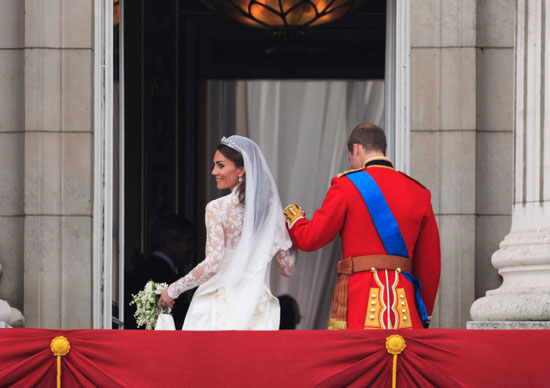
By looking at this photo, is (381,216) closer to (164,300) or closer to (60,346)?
(164,300)

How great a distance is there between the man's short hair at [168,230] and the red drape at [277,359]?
3.93 metres

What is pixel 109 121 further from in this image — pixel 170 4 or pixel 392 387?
pixel 170 4

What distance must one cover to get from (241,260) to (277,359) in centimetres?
89

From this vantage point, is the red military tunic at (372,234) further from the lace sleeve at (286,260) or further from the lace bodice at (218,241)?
the lace bodice at (218,241)

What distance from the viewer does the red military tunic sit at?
24.2 feet

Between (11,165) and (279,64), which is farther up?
(279,64)

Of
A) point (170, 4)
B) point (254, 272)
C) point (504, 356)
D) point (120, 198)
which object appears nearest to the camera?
point (504, 356)

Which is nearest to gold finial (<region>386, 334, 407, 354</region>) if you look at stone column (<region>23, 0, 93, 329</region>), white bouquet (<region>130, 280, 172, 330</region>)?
white bouquet (<region>130, 280, 172, 330</region>)

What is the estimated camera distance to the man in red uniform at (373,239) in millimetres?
7383

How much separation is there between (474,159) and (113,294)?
3044mm

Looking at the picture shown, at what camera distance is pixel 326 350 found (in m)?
6.90

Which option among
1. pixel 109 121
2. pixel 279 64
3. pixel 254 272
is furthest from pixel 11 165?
pixel 279 64

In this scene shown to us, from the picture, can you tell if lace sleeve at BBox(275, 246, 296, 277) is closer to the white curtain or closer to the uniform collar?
the uniform collar

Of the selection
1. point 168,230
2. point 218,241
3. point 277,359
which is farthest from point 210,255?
point 168,230
